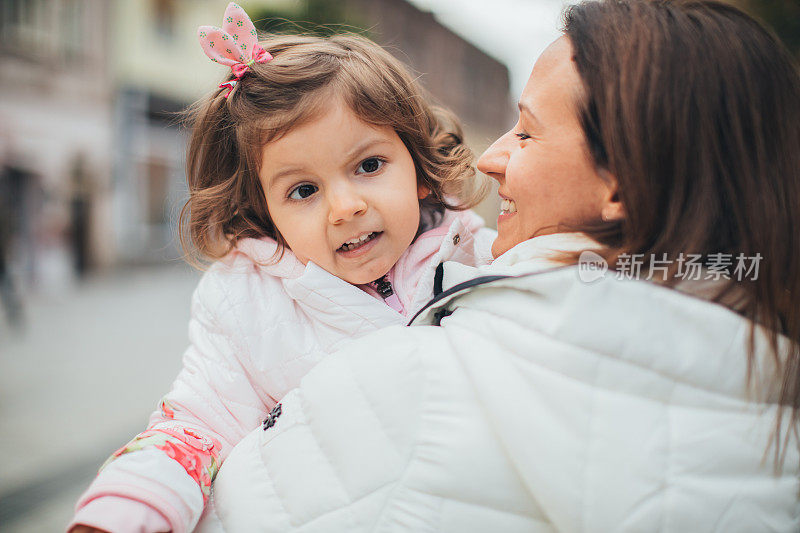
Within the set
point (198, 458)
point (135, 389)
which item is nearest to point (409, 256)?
point (198, 458)

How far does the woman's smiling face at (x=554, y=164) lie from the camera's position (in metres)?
1.03

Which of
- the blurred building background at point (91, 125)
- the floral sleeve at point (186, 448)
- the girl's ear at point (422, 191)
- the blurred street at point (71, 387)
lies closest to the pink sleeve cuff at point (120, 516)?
the floral sleeve at point (186, 448)

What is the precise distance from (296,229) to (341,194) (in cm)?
14

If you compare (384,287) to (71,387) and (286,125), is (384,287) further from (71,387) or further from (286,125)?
(71,387)

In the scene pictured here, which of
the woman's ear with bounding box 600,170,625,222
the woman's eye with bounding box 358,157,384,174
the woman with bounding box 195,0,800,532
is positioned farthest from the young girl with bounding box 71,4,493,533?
the woman's ear with bounding box 600,170,625,222

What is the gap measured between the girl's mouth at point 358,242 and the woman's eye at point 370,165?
0.14 meters

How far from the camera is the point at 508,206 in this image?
3.95ft

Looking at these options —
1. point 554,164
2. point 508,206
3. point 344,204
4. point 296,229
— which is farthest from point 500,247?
point 296,229

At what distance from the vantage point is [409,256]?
59.0 inches

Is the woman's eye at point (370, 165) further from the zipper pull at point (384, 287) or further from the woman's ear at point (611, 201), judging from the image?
the woman's ear at point (611, 201)

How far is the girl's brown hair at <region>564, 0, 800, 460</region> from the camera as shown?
3.04 feet

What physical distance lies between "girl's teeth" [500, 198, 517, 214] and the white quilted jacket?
243 millimetres

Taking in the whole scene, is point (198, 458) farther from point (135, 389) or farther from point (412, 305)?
point (135, 389)

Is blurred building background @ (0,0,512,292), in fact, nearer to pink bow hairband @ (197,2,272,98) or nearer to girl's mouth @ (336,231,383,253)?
pink bow hairband @ (197,2,272,98)
